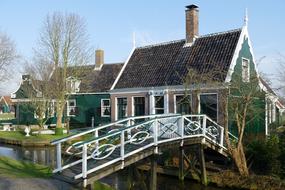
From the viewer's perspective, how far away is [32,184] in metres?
10.8

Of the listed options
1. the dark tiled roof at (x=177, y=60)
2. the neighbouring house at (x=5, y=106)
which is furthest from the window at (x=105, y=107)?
the neighbouring house at (x=5, y=106)

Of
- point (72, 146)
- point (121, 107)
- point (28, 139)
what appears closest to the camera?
point (72, 146)

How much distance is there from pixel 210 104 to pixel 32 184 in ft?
38.6

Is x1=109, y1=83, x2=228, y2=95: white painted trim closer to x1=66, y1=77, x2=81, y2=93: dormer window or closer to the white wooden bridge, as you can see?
the white wooden bridge

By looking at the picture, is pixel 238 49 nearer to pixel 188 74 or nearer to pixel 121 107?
pixel 188 74

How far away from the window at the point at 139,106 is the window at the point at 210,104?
477 centimetres

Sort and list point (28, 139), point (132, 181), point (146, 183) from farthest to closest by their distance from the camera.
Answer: point (28, 139) → point (132, 181) → point (146, 183)

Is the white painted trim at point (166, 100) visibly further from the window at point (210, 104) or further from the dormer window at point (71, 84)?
the dormer window at point (71, 84)

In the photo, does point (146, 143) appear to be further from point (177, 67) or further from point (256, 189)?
point (177, 67)

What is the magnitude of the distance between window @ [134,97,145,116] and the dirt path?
13.0 meters

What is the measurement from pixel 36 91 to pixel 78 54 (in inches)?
258

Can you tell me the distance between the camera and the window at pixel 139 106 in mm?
23947

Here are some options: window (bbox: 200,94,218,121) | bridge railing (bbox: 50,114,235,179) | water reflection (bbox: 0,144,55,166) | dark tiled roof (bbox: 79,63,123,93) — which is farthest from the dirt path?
dark tiled roof (bbox: 79,63,123,93)

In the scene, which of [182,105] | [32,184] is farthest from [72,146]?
[182,105]
